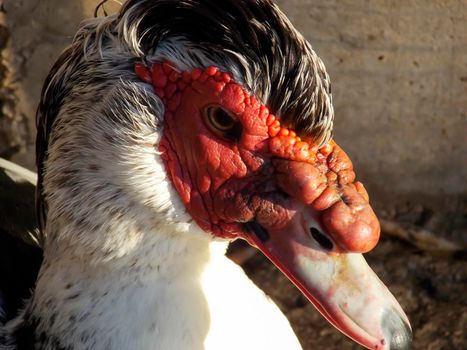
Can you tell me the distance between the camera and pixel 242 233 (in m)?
1.84

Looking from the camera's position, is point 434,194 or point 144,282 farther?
point 434,194

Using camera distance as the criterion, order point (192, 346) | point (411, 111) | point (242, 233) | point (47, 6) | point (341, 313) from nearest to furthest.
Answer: point (341, 313)
point (242, 233)
point (192, 346)
point (47, 6)
point (411, 111)

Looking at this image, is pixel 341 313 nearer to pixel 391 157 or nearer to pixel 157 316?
pixel 157 316

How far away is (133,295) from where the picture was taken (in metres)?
1.91

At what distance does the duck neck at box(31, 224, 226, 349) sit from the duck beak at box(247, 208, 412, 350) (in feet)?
0.94

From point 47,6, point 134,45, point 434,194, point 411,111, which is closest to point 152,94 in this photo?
point 134,45

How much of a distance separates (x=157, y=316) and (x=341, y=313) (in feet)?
1.50

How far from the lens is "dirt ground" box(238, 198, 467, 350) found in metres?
3.25

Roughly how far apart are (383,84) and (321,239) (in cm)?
186

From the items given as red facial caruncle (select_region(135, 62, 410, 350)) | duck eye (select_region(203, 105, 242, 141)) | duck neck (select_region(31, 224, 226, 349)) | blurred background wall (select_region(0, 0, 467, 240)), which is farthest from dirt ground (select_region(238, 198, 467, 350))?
duck eye (select_region(203, 105, 242, 141))

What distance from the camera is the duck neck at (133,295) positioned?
1893 millimetres

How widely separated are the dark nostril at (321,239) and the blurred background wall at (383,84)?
1738mm

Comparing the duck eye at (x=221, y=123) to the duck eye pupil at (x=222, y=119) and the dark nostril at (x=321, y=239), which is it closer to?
the duck eye pupil at (x=222, y=119)

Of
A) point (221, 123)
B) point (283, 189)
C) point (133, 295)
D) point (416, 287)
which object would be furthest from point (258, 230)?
point (416, 287)
